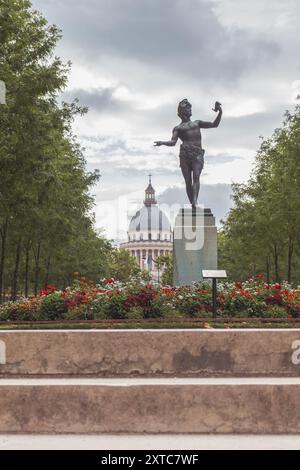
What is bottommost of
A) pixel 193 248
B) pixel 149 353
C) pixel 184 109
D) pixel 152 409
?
pixel 152 409

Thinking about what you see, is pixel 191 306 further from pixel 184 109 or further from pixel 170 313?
pixel 184 109

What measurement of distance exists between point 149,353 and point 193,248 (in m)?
10.3

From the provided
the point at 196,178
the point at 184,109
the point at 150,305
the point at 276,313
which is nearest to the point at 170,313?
the point at 150,305

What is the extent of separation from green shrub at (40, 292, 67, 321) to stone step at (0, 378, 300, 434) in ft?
18.6

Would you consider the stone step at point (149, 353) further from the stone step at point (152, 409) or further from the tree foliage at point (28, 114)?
the tree foliage at point (28, 114)

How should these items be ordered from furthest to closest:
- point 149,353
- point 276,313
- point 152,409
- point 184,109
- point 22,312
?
point 184,109, point 22,312, point 276,313, point 149,353, point 152,409

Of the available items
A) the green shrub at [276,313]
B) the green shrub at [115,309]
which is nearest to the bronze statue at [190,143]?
the green shrub at [276,313]

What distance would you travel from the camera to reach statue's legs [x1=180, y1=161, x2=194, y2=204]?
1983 cm

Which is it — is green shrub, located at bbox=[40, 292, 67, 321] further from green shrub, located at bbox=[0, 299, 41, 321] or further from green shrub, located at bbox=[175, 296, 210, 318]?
green shrub, located at bbox=[175, 296, 210, 318]

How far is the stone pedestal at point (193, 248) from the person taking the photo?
758 inches

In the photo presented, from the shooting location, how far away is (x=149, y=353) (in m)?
9.17

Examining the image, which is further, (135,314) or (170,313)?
(170,313)

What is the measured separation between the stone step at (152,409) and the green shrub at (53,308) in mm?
5658

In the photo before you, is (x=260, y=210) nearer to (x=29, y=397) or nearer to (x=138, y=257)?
(x=29, y=397)
